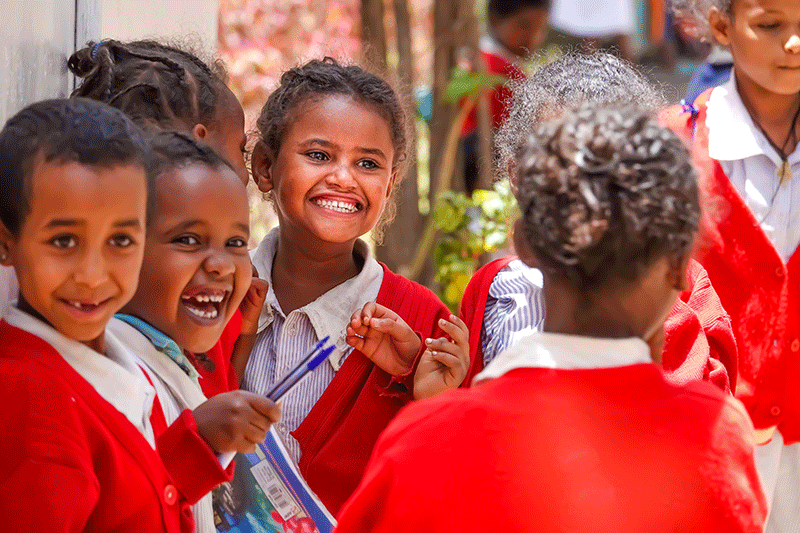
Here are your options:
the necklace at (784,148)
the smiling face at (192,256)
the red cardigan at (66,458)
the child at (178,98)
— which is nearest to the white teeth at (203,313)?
the smiling face at (192,256)

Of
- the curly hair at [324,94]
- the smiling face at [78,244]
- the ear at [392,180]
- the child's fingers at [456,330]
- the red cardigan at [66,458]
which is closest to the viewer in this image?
the red cardigan at [66,458]

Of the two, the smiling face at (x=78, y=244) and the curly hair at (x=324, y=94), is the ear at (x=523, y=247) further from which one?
the curly hair at (x=324, y=94)

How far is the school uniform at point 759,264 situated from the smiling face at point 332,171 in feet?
2.91

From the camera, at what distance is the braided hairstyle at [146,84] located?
6.50 feet

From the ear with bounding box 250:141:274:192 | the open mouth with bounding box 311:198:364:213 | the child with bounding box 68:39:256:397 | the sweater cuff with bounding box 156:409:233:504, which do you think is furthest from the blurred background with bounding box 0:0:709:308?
the sweater cuff with bounding box 156:409:233:504

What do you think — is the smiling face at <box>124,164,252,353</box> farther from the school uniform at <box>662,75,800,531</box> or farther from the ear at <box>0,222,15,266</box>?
the school uniform at <box>662,75,800,531</box>

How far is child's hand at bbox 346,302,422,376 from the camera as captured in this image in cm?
200

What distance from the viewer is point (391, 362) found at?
2057 millimetres

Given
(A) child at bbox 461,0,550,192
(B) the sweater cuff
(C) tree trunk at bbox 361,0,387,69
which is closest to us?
(B) the sweater cuff

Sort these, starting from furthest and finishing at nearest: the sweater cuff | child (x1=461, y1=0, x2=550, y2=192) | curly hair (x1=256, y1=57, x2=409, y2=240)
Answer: child (x1=461, y1=0, x2=550, y2=192) → curly hair (x1=256, y1=57, x2=409, y2=240) → the sweater cuff

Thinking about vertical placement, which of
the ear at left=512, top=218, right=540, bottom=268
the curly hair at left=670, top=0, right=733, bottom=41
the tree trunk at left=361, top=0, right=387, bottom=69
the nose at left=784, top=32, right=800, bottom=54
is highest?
the curly hair at left=670, top=0, right=733, bottom=41

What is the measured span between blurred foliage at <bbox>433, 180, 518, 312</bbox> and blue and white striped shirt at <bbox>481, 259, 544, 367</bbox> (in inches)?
37.1

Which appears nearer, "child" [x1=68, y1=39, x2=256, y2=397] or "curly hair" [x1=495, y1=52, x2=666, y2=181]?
"child" [x1=68, y1=39, x2=256, y2=397]

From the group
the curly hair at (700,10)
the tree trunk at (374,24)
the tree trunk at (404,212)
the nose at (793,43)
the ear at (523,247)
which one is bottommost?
the tree trunk at (404,212)
